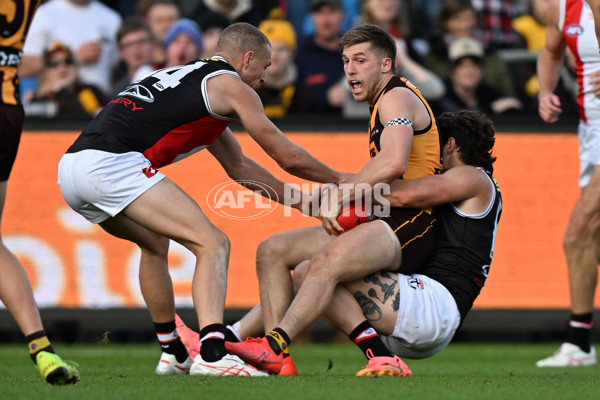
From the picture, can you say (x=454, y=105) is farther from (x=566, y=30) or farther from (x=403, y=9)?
(x=566, y=30)

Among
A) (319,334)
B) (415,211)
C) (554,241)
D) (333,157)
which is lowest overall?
(319,334)

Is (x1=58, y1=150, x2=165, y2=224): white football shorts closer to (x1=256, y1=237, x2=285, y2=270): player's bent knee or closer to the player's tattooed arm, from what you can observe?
(x1=256, y1=237, x2=285, y2=270): player's bent knee

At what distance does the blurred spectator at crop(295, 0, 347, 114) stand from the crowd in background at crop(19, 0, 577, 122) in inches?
0.4

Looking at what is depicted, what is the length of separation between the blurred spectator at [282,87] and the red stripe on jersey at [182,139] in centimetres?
410

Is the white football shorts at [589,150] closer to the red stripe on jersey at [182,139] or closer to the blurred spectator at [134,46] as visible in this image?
the red stripe on jersey at [182,139]

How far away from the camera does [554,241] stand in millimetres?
9094

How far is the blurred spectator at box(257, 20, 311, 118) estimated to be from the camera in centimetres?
985

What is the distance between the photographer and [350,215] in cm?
564

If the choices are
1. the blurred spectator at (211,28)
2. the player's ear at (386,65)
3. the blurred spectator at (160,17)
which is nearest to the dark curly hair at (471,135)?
the player's ear at (386,65)

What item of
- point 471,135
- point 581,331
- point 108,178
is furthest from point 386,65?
point 581,331

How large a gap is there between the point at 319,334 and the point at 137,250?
6.54 ft

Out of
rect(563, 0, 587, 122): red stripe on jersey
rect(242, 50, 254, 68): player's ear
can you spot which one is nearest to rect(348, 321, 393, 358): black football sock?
rect(242, 50, 254, 68): player's ear

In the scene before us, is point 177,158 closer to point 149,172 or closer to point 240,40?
point 149,172

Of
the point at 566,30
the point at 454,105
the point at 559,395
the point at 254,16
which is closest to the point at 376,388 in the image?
the point at 559,395
